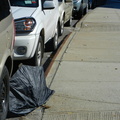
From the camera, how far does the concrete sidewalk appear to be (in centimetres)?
532

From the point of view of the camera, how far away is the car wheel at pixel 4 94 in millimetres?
A: 4660

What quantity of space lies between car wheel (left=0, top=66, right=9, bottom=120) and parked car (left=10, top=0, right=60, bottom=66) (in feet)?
6.53

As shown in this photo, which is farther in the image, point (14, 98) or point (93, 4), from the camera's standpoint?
point (93, 4)

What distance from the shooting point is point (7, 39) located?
15.6ft

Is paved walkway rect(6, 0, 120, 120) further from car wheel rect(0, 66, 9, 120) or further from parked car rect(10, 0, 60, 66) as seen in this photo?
parked car rect(10, 0, 60, 66)

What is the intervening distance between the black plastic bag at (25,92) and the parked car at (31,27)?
4.27ft

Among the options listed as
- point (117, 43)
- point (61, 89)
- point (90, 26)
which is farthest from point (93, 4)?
point (61, 89)

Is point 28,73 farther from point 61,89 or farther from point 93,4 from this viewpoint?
point 93,4

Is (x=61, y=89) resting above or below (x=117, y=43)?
above

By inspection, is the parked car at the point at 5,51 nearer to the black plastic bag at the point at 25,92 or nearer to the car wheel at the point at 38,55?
the black plastic bag at the point at 25,92

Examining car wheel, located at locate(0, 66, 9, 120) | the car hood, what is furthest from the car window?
the car hood

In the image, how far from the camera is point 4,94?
4.83 metres

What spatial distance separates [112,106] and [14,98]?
1.52m

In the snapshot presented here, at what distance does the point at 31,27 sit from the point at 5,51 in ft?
7.81
